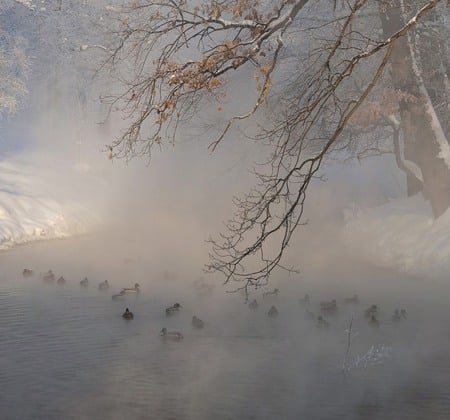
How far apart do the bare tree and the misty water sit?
1802mm

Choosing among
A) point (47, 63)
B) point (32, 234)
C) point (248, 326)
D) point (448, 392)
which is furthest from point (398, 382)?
point (47, 63)

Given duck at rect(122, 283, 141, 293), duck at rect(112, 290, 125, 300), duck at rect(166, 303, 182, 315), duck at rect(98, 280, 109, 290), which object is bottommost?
duck at rect(166, 303, 182, 315)

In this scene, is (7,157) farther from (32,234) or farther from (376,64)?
(376,64)

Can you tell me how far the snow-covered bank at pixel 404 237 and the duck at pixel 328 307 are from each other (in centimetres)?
407

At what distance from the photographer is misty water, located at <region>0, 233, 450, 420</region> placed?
9891mm

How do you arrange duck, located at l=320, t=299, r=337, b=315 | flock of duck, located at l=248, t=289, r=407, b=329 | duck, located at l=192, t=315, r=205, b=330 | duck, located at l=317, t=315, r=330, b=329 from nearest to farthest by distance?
duck, located at l=192, t=315, r=205, b=330 → duck, located at l=317, t=315, r=330, b=329 → flock of duck, located at l=248, t=289, r=407, b=329 → duck, located at l=320, t=299, r=337, b=315

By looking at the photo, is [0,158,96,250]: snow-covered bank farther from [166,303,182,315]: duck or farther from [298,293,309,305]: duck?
[298,293,309,305]: duck

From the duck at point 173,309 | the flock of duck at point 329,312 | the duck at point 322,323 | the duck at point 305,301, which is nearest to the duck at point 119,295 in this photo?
the duck at point 173,309

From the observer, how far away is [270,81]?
7145 millimetres

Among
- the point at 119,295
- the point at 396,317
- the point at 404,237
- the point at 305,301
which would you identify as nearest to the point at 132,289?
the point at 119,295

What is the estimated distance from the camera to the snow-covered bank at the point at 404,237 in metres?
18.9

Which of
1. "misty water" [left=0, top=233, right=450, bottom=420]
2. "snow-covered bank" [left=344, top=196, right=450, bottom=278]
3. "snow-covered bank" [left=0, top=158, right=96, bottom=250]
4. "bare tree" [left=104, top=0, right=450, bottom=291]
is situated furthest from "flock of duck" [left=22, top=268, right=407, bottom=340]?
"snow-covered bank" [left=0, top=158, right=96, bottom=250]

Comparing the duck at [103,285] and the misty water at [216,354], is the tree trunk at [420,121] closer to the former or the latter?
the misty water at [216,354]

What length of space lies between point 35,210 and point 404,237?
59.9 ft
